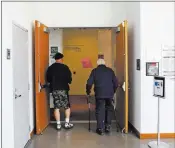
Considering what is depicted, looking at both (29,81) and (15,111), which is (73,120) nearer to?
(29,81)

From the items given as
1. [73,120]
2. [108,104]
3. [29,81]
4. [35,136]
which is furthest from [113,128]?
[29,81]

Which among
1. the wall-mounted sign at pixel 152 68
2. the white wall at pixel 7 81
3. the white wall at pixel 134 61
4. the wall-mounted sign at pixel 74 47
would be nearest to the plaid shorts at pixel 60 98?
the white wall at pixel 134 61

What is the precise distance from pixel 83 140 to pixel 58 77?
4.75ft

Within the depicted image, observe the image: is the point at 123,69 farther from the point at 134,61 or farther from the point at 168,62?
the point at 168,62

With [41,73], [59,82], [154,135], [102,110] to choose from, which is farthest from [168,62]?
[41,73]

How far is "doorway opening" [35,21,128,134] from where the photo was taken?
217 inches

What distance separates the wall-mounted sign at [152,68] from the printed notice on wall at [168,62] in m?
0.13

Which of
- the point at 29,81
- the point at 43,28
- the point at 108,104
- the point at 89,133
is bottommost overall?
the point at 89,133

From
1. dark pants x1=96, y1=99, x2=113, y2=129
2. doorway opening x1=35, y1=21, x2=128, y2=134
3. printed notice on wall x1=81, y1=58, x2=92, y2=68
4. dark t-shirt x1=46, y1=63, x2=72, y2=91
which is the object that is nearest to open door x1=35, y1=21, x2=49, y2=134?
doorway opening x1=35, y1=21, x2=128, y2=134

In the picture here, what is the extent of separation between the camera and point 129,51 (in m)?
6.06

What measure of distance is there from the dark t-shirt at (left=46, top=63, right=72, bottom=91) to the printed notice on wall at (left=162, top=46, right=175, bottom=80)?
2.02 meters

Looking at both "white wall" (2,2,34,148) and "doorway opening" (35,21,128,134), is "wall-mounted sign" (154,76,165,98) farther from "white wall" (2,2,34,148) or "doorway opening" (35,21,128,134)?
"white wall" (2,2,34,148)

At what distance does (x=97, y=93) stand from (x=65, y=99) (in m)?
0.80

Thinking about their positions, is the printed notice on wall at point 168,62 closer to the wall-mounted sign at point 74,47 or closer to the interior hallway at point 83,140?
the interior hallway at point 83,140
